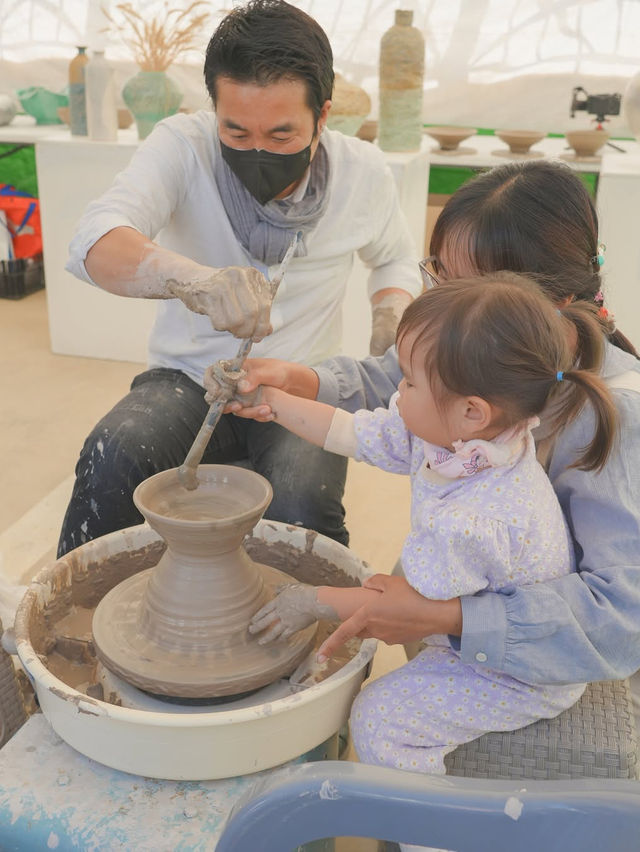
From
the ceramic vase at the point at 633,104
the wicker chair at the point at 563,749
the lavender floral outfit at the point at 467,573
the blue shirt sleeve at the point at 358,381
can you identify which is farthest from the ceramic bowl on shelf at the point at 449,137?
the wicker chair at the point at 563,749

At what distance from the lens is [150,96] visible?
3809 millimetres

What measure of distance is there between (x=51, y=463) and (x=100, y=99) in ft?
5.45

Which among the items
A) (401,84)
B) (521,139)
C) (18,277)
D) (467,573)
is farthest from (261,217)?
(18,277)

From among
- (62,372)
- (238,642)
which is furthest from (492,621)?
(62,372)

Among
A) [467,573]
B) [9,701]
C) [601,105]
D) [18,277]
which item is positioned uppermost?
[601,105]

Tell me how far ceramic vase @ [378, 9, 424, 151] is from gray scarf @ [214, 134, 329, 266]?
1970mm

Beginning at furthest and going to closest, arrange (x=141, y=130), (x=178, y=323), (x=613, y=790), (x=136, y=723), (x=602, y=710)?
(x=141, y=130) < (x=178, y=323) < (x=602, y=710) < (x=136, y=723) < (x=613, y=790)

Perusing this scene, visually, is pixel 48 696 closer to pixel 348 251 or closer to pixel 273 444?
pixel 273 444

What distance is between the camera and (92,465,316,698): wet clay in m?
1.35

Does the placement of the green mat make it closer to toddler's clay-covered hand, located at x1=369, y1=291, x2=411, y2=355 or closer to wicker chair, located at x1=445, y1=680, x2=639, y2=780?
toddler's clay-covered hand, located at x1=369, y1=291, x2=411, y2=355

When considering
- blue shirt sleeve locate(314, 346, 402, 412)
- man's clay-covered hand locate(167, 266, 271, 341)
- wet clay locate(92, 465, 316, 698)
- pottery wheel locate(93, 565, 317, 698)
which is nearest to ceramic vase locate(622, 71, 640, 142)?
blue shirt sleeve locate(314, 346, 402, 412)

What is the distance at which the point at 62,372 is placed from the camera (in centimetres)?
410

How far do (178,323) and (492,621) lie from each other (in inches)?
46.0

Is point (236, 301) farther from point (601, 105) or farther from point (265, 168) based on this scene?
point (601, 105)
